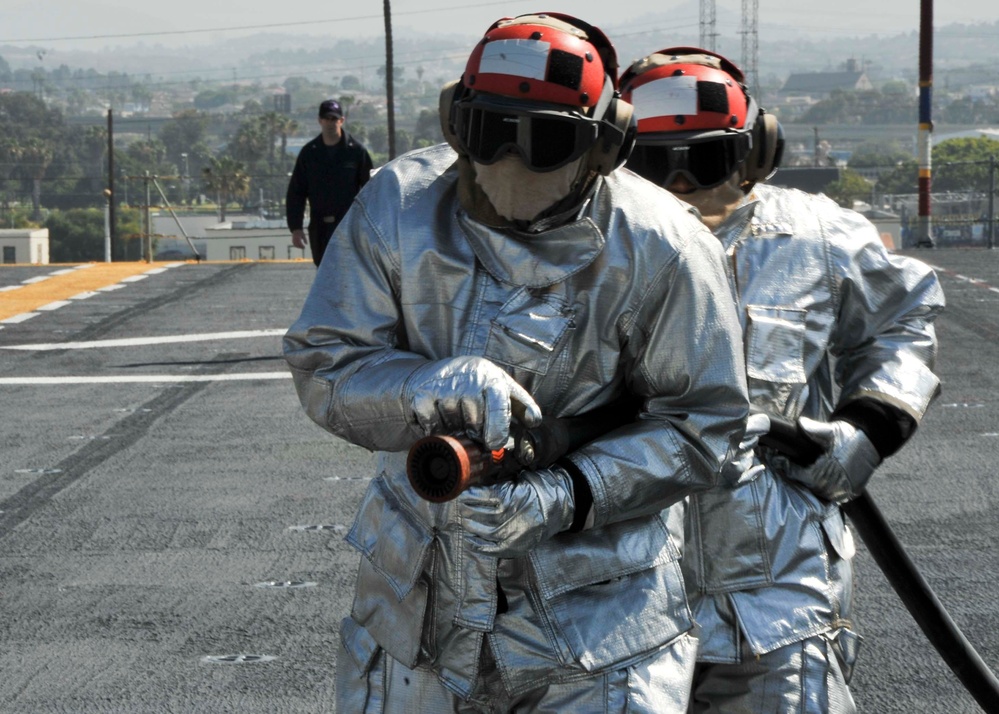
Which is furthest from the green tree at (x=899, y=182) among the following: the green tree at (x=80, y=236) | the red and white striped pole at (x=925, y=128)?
the red and white striped pole at (x=925, y=128)

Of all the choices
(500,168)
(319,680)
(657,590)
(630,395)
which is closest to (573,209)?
(500,168)

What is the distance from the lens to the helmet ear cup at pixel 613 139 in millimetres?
2414

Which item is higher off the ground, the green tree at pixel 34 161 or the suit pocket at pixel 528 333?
the green tree at pixel 34 161

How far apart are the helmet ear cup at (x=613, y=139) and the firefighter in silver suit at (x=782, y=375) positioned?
55cm

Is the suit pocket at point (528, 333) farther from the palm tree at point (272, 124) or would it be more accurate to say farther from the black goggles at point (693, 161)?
the palm tree at point (272, 124)

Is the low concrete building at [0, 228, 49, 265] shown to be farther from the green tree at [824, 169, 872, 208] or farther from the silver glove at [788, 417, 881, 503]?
the silver glove at [788, 417, 881, 503]

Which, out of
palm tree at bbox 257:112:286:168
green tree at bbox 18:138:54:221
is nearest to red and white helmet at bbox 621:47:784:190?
palm tree at bbox 257:112:286:168

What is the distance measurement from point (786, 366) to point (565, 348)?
3.00ft

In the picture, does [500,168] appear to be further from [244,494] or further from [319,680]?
[244,494]

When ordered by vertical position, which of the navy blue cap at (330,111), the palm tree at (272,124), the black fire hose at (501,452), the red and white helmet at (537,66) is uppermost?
the palm tree at (272,124)

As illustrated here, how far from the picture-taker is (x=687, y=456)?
2.35 meters

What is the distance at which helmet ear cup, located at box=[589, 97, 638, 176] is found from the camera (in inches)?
95.0

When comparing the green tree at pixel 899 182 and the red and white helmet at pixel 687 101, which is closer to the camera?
the red and white helmet at pixel 687 101

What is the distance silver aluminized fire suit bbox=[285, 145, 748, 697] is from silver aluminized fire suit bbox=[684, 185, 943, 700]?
1.68ft
